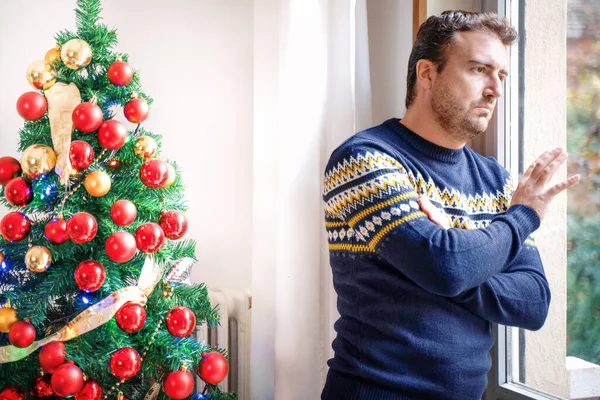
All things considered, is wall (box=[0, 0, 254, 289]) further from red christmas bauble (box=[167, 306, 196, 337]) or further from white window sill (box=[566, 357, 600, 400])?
white window sill (box=[566, 357, 600, 400])

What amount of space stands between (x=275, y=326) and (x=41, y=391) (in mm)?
679

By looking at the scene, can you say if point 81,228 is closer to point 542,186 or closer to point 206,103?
point 206,103

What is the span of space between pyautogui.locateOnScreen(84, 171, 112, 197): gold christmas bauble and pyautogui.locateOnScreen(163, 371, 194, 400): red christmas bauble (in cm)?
48

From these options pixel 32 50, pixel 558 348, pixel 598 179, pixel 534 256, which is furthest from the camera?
pixel 32 50

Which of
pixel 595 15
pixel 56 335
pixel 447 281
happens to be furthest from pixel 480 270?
pixel 56 335

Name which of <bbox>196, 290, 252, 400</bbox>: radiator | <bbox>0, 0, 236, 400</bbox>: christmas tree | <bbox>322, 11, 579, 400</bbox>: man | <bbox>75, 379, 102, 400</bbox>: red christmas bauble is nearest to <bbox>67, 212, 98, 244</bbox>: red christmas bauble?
<bbox>0, 0, 236, 400</bbox>: christmas tree

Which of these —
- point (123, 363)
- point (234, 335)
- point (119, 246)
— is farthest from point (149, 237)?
point (234, 335)

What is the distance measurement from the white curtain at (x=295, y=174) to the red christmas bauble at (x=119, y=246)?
0.55 m

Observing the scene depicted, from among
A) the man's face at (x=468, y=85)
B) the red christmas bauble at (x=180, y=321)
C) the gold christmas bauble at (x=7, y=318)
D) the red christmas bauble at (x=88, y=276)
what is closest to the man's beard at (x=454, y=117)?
the man's face at (x=468, y=85)

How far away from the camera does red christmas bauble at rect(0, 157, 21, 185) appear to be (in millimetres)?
1556

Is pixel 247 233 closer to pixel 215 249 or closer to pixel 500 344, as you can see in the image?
pixel 215 249

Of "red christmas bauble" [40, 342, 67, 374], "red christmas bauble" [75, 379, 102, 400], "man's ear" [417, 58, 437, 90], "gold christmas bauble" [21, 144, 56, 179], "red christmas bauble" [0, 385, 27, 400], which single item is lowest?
"red christmas bauble" [0, 385, 27, 400]

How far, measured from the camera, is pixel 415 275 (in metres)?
1.24

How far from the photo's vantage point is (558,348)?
178 cm
